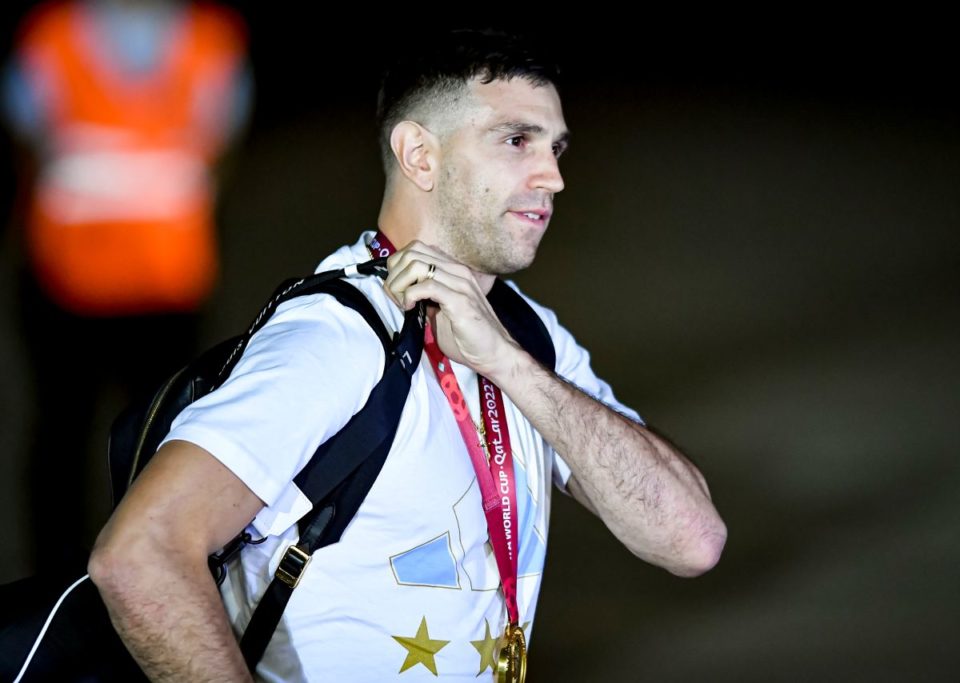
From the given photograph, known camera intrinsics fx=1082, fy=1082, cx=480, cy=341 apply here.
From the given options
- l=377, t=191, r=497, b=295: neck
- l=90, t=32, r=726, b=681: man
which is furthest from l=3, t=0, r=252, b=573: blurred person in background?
l=377, t=191, r=497, b=295: neck

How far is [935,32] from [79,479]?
3029mm

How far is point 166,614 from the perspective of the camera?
1183mm

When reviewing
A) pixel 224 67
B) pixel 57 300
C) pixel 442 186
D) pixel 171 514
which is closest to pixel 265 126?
pixel 224 67

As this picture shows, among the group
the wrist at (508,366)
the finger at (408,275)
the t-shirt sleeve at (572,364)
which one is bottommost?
the t-shirt sleeve at (572,364)

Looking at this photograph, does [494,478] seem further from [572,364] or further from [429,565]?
[572,364]

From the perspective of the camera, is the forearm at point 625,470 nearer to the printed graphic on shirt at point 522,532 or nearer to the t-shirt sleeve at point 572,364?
the printed graphic on shirt at point 522,532

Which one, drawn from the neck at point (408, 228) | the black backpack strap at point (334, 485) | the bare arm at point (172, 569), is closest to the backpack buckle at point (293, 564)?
the black backpack strap at point (334, 485)

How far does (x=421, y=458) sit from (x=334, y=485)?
5.9 inches

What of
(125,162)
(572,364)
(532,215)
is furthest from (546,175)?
(125,162)

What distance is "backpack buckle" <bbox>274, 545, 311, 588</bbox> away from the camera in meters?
1.34

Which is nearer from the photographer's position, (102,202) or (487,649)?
(487,649)

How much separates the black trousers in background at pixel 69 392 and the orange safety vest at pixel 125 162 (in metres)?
0.06

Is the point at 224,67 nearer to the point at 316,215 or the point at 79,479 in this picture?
the point at 316,215

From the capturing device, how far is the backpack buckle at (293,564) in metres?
Answer: 1.34
